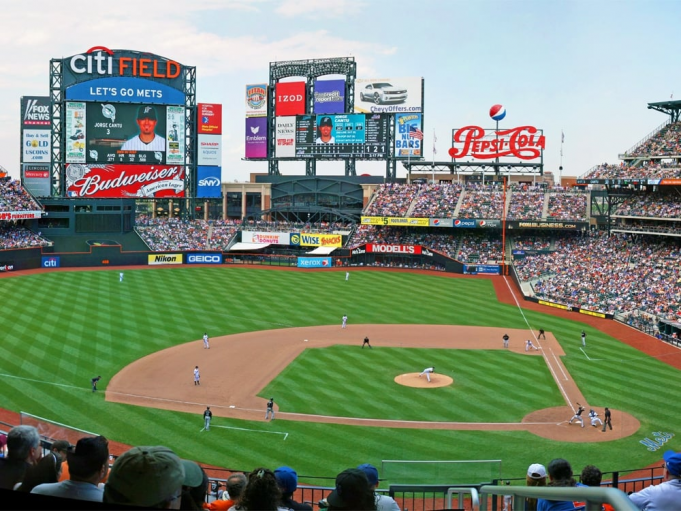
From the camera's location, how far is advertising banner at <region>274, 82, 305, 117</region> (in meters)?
79.6

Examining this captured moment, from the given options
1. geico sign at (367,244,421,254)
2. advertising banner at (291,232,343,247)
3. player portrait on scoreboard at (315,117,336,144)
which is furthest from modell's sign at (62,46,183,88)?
geico sign at (367,244,421,254)

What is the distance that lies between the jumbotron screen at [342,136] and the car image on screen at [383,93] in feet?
6.07

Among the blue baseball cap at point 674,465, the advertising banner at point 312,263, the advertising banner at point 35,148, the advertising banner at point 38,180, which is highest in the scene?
the advertising banner at point 35,148

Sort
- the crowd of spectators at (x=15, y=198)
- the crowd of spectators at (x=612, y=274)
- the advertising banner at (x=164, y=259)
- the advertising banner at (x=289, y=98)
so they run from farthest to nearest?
1. the advertising banner at (x=289, y=98)
2. the advertising banner at (x=164, y=259)
3. the crowd of spectators at (x=15, y=198)
4. the crowd of spectators at (x=612, y=274)

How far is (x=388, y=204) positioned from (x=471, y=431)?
51.2 m

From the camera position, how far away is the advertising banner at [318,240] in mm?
70688

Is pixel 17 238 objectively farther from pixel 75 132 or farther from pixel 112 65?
pixel 112 65

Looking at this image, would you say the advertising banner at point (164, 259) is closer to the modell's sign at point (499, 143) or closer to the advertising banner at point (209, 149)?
the advertising banner at point (209, 149)

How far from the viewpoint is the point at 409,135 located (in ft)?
251

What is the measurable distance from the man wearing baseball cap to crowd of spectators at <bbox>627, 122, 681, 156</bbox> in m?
55.7

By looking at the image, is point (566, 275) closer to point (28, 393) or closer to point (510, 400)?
point (510, 400)

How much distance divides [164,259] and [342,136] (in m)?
25.3

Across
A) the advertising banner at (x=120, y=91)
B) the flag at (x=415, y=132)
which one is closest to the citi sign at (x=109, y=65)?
the advertising banner at (x=120, y=91)

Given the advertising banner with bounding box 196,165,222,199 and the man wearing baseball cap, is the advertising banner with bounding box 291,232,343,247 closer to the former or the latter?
the advertising banner with bounding box 196,165,222,199
